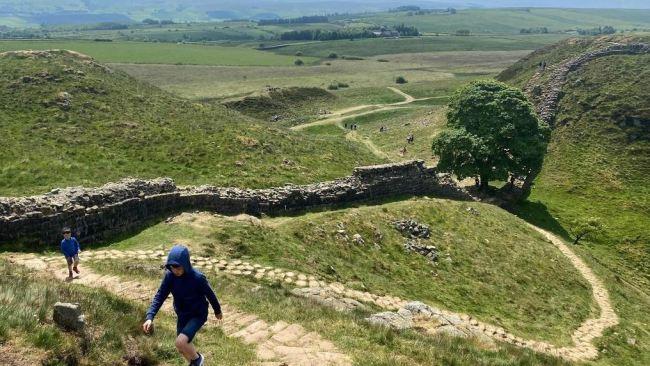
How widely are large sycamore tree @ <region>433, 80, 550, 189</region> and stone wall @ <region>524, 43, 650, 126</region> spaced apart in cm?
1923

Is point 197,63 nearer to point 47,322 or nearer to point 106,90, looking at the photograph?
point 106,90

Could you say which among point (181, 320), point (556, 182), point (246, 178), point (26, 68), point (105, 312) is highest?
point (26, 68)

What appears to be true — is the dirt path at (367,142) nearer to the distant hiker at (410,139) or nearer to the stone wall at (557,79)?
the distant hiker at (410,139)

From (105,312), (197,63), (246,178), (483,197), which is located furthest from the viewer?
(197,63)

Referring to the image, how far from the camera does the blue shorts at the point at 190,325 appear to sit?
37.6 ft

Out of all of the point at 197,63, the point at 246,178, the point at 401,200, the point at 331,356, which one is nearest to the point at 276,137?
the point at 246,178

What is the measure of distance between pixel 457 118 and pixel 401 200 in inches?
797

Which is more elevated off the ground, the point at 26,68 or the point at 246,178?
the point at 26,68

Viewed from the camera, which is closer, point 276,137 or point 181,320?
point 181,320

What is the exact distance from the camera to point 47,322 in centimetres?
1248

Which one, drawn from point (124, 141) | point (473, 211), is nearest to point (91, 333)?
point (473, 211)

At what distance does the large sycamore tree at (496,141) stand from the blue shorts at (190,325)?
43.6m

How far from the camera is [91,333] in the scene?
12.7 meters

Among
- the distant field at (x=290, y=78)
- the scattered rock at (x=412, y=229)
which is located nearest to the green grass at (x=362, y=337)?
the scattered rock at (x=412, y=229)
